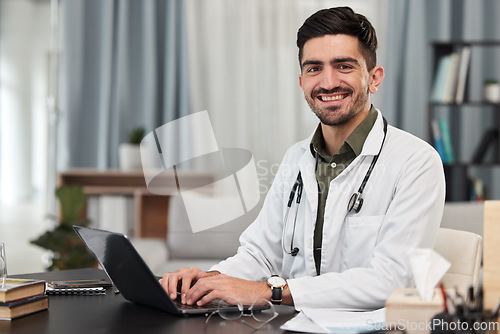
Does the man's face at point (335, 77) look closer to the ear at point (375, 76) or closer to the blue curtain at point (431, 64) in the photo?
the ear at point (375, 76)

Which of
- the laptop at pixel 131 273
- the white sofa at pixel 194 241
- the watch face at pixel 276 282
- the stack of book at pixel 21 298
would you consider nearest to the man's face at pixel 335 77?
the watch face at pixel 276 282

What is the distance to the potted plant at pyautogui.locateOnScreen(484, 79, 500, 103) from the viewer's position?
4.21 metres

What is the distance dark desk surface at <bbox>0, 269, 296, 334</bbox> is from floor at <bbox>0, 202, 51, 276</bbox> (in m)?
3.23

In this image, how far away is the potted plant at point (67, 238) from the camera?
3.57 m

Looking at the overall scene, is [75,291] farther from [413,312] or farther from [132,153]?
[132,153]

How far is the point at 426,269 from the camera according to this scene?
1.01 metres

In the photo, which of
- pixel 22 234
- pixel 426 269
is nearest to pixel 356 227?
pixel 426 269

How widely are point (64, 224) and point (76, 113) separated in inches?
43.7

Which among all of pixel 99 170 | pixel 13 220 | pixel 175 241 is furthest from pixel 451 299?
pixel 13 220

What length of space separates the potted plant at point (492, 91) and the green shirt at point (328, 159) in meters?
2.85

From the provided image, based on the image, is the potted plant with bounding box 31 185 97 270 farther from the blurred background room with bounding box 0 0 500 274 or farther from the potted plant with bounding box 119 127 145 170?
the blurred background room with bounding box 0 0 500 274

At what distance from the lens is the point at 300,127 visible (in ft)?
15.2

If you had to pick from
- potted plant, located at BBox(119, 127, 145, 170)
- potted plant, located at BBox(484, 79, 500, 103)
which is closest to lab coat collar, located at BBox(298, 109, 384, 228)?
potted plant, located at BBox(119, 127, 145, 170)

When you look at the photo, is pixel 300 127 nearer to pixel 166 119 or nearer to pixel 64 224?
pixel 166 119
